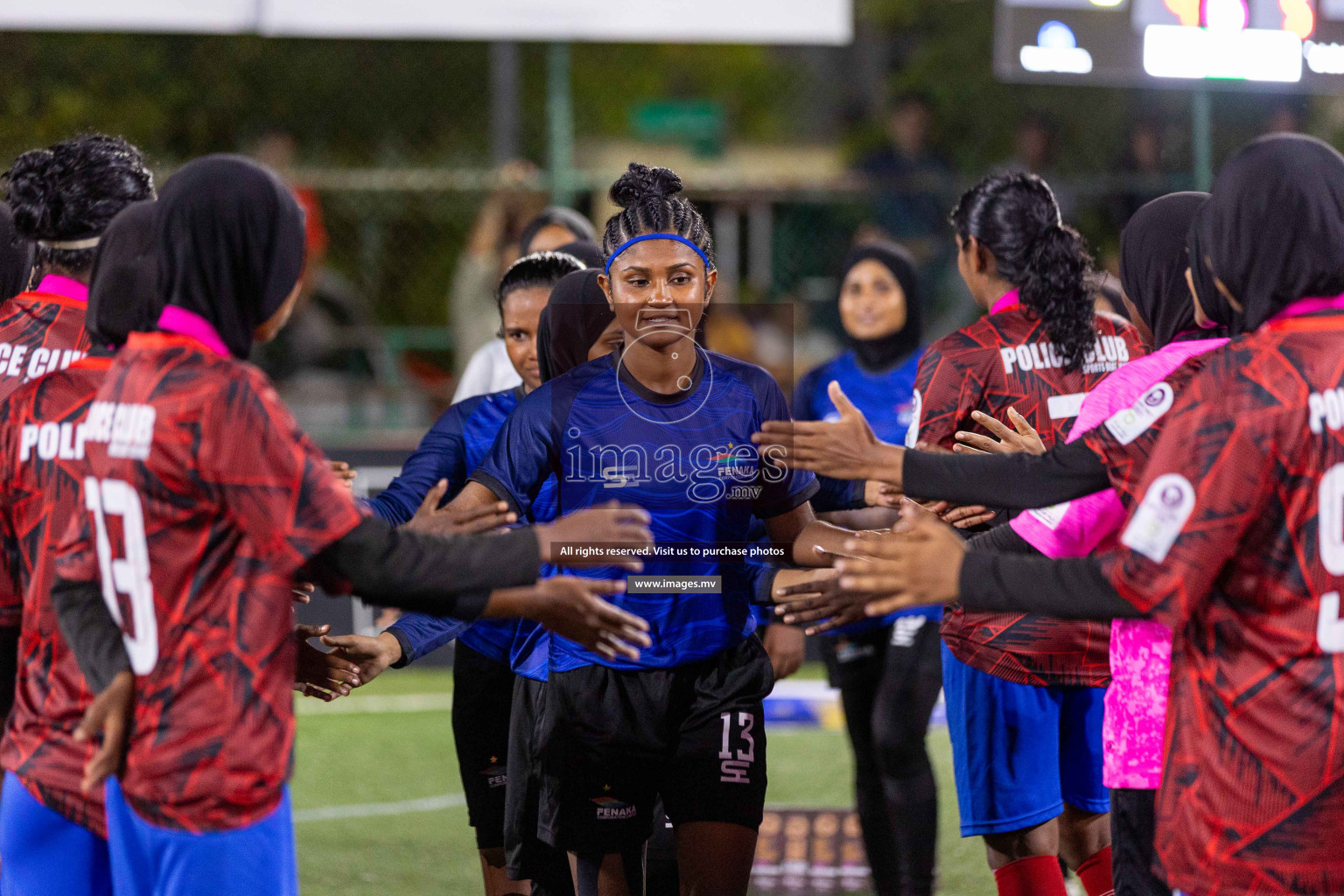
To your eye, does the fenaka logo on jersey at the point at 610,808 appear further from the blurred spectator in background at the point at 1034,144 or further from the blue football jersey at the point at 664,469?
the blurred spectator in background at the point at 1034,144

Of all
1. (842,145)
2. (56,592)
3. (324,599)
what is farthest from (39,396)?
(842,145)

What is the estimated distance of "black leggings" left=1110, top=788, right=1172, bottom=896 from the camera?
318cm

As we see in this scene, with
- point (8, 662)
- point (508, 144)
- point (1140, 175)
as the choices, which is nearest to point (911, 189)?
point (1140, 175)

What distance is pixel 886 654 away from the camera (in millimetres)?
5141

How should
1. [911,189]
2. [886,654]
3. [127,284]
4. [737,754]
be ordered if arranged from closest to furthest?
1. [127,284]
2. [737,754]
3. [886,654]
4. [911,189]

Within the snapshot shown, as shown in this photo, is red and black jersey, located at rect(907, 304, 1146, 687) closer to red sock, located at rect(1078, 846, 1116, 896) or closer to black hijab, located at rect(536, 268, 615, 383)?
red sock, located at rect(1078, 846, 1116, 896)

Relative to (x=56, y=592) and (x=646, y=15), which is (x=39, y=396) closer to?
(x=56, y=592)

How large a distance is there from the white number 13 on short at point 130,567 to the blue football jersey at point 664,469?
3.48ft

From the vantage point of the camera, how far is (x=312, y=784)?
23.2 ft

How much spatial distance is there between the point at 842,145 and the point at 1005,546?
15.7 m

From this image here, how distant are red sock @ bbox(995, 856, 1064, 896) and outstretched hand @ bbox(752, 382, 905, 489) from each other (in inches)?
62.1

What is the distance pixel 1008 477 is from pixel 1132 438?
0.97 ft

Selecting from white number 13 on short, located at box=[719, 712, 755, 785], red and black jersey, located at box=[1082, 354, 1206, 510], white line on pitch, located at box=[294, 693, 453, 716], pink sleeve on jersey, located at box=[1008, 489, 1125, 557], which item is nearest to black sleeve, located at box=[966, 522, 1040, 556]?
pink sleeve on jersey, located at box=[1008, 489, 1125, 557]

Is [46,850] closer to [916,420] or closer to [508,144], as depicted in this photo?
[916,420]
